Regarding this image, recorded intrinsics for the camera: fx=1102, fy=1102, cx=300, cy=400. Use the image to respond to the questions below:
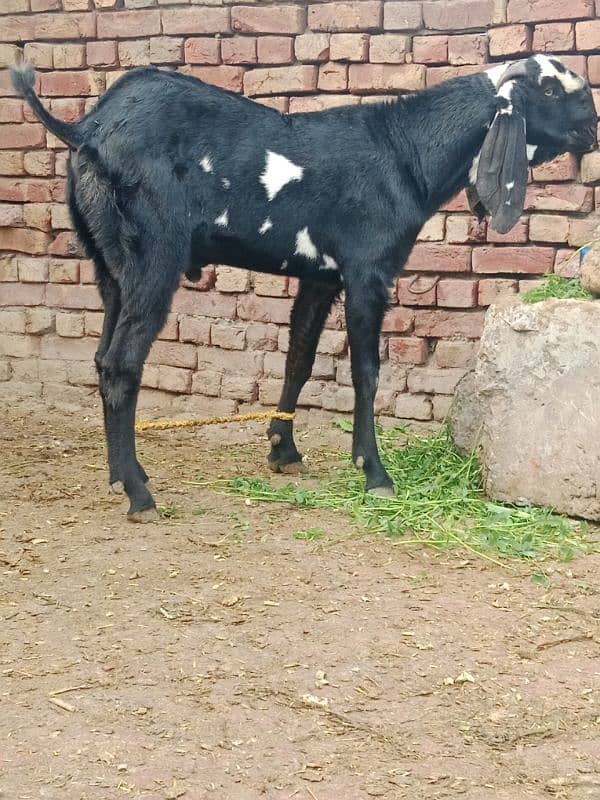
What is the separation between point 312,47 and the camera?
5770 mm

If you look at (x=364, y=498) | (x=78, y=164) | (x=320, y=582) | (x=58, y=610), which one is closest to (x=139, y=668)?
(x=58, y=610)

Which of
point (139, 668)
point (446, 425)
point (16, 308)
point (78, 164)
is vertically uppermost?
point (78, 164)

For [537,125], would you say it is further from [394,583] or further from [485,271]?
[394,583]

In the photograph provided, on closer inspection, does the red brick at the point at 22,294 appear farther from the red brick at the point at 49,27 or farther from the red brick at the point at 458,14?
the red brick at the point at 458,14

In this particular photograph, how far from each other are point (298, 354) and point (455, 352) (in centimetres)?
104

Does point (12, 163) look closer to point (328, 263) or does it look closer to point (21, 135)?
point (21, 135)

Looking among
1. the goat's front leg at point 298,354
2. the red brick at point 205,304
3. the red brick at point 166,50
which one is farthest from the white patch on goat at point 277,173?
the red brick at point 166,50

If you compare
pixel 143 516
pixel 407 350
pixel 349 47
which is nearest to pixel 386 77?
pixel 349 47

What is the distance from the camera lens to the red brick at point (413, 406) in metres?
5.80

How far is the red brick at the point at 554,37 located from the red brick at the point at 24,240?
299cm

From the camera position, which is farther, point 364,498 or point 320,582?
point 364,498

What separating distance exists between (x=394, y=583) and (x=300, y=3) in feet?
11.2

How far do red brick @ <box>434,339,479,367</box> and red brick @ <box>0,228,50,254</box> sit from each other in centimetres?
244

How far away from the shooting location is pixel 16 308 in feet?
21.8
